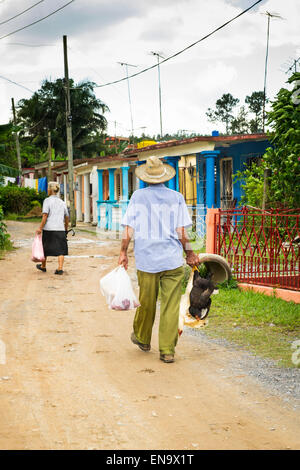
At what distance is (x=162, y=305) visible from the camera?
5.62 m

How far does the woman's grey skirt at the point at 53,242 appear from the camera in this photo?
36.3 feet

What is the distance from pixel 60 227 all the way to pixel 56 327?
4.39 metres

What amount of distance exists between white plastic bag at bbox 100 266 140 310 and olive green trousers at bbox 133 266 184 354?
0.16 meters

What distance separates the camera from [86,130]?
48.2 metres

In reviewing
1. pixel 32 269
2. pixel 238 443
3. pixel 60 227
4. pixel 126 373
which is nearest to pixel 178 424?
pixel 238 443

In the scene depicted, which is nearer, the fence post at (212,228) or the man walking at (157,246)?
the man walking at (157,246)

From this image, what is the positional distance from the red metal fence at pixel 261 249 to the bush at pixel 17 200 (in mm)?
23685

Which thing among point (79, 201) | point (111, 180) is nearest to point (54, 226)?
point (111, 180)

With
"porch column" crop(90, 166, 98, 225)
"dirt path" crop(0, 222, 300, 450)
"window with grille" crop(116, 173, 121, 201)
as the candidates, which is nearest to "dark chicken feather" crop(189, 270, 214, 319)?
"dirt path" crop(0, 222, 300, 450)

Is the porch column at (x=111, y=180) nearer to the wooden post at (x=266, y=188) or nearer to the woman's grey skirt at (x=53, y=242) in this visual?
the wooden post at (x=266, y=188)

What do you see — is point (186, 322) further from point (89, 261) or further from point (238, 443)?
point (89, 261)

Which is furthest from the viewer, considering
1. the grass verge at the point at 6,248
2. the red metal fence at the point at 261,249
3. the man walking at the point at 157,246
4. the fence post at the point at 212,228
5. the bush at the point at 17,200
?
the bush at the point at 17,200

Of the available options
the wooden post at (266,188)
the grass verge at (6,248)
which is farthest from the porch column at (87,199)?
the wooden post at (266,188)

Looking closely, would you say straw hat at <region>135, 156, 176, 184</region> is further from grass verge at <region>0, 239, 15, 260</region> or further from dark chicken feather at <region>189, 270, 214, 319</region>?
grass verge at <region>0, 239, 15, 260</region>
